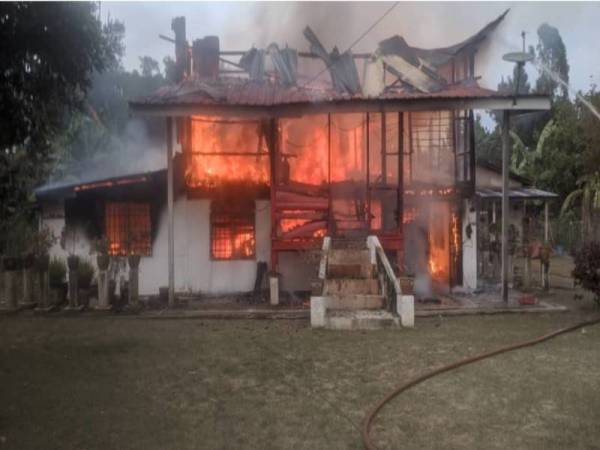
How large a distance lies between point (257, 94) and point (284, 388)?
9680 mm

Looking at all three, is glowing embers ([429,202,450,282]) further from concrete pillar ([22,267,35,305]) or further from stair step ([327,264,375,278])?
concrete pillar ([22,267,35,305])

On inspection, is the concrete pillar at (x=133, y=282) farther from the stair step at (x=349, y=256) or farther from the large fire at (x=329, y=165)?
the stair step at (x=349, y=256)

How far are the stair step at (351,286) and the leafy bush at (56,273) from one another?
645 cm

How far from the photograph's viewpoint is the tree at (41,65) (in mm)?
6457

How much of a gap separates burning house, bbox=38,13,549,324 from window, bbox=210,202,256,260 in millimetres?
28

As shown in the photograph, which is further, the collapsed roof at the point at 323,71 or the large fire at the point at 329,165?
the collapsed roof at the point at 323,71

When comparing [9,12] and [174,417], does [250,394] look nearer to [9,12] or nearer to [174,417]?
[174,417]

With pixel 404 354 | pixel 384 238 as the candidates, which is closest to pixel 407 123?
pixel 384 238

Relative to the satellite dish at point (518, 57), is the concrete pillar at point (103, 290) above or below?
below

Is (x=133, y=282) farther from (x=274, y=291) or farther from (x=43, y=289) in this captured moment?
(x=274, y=291)

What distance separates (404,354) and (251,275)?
6.90m

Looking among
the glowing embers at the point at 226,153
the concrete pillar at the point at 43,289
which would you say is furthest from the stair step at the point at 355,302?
the concrete pillar at the point at 43,289

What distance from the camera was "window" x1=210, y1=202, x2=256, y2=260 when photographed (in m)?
14.6

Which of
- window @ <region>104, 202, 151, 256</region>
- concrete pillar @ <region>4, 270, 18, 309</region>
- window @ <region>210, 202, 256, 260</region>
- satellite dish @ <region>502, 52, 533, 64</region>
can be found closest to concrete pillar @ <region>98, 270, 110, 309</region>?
concrete pillar @ <region>4, 270, 18, 309</region>
